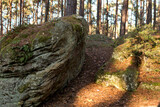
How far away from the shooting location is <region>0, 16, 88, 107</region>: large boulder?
4672mm

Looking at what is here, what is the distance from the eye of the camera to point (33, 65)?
4.88m

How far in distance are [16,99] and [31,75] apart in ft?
3.14

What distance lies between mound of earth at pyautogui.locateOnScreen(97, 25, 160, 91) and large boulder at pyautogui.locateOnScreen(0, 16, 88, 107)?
8.27 ft

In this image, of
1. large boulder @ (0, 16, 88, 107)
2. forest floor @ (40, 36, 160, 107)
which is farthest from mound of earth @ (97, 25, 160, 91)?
large boulder @ (0, 16, 88, 107)

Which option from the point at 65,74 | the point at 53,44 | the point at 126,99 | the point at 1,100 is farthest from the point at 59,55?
the point at 126,99

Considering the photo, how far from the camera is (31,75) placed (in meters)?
4.80

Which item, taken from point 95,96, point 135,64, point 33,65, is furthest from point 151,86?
point 33,65

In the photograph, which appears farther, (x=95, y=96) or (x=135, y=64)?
(x=135, y=64)

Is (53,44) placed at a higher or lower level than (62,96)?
higher

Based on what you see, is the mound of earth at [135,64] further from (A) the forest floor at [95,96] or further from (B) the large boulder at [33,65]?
(B) the large boulder at [33,65]

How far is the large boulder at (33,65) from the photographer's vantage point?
4.67 metres

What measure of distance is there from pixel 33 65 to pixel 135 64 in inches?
205

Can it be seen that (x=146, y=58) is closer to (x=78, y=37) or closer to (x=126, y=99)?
(x=126, y=99)

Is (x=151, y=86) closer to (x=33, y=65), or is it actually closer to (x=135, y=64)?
(x=135, y=64)
